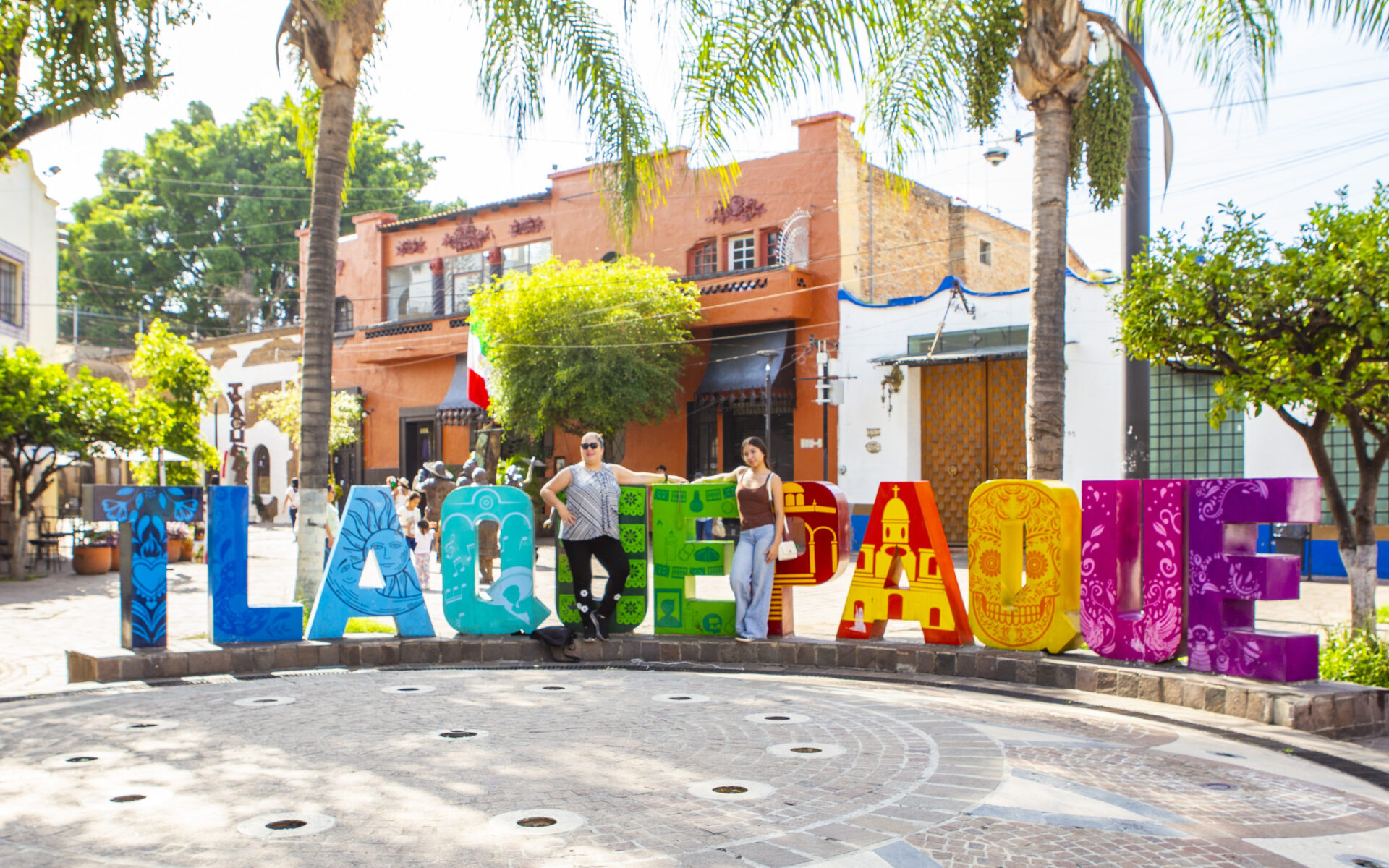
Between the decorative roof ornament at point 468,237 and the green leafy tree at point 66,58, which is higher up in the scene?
the decorative roof ornament at point 468,237

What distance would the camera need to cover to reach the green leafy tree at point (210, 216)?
4378 cm

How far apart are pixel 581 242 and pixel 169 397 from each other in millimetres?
10628

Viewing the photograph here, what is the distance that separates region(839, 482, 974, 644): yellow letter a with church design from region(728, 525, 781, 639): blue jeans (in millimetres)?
657

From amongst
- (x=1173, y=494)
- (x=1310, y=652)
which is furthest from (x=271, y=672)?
(x=1310, y=652)

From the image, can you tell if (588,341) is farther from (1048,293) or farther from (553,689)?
(553,689)

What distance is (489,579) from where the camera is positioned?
1550 centimetres

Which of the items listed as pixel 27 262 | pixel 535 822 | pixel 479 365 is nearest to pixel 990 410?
pixel 479 365

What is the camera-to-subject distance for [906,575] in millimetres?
8477

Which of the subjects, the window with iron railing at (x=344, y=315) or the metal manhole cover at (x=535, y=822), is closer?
the metal manhole cover at (x=535, y=822)

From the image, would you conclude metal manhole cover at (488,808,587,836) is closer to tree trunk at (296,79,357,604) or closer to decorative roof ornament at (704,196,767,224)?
tree trunk at (296,79,357,604)

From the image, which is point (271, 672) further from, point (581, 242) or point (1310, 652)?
point (581, 242)

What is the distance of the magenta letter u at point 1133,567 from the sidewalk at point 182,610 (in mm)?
1831

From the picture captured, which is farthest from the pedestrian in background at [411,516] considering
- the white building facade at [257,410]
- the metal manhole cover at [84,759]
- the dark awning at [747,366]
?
the white building facade at [257,410]

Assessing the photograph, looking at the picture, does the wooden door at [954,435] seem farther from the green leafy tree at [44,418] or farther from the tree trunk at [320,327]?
the green leafy tree at [44,418]
